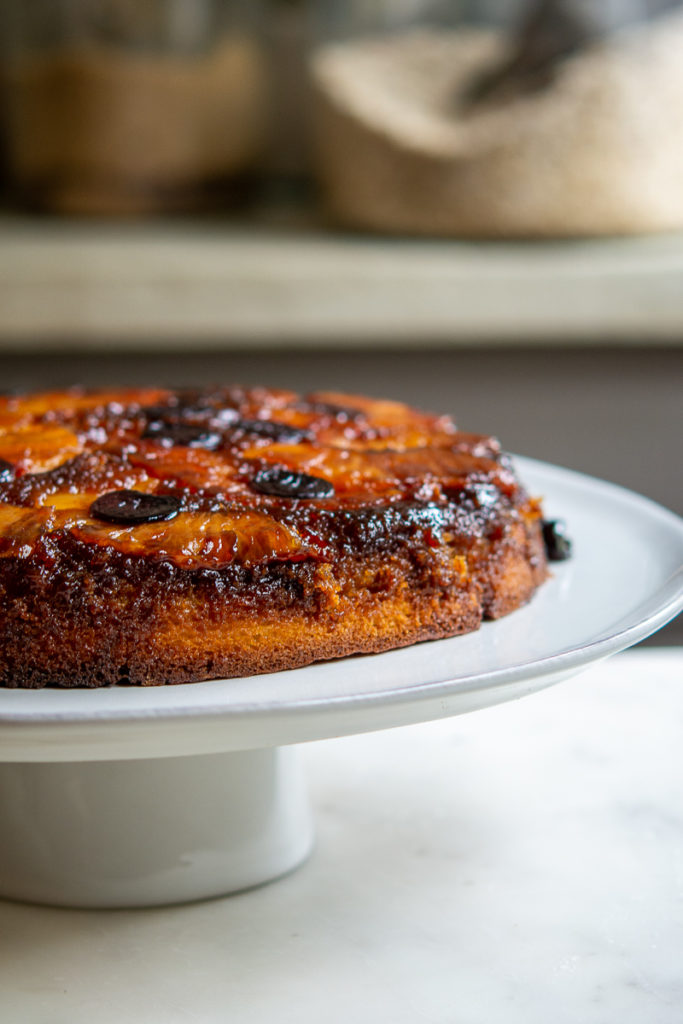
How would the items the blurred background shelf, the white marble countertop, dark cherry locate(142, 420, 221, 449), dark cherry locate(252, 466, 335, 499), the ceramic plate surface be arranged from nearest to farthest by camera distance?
the ceramic plate surface, the white marble countertop, dark cherry locate(252, 466, 335, 499), dark cherry locate(142, 420, 221, 449), the blurred background shelf

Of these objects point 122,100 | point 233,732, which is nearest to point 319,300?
point 122,100

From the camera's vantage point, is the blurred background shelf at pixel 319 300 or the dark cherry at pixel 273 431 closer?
the dark cherry at pixel 273 431

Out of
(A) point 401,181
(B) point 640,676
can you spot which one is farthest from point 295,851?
(A) point 401,181

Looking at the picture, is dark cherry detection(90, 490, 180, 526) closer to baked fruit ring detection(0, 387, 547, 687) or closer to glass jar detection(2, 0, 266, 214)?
baked fruit ring detection(0, 387, 547, 687)

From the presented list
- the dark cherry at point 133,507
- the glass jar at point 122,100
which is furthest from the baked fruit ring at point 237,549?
the glass jar at point 122,100

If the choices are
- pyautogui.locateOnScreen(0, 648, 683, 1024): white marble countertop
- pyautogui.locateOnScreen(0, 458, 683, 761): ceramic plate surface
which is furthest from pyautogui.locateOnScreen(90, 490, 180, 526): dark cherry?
pyautogui.locateOnScreen(0, 648, 683, 1024): white marble countertop

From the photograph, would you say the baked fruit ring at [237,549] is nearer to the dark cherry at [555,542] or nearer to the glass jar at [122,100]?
the dark cherry at [555,542]

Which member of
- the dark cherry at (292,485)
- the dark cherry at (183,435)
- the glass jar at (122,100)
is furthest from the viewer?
the glass jar at (122,100)

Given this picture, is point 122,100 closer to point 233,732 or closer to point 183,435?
point 183,435
